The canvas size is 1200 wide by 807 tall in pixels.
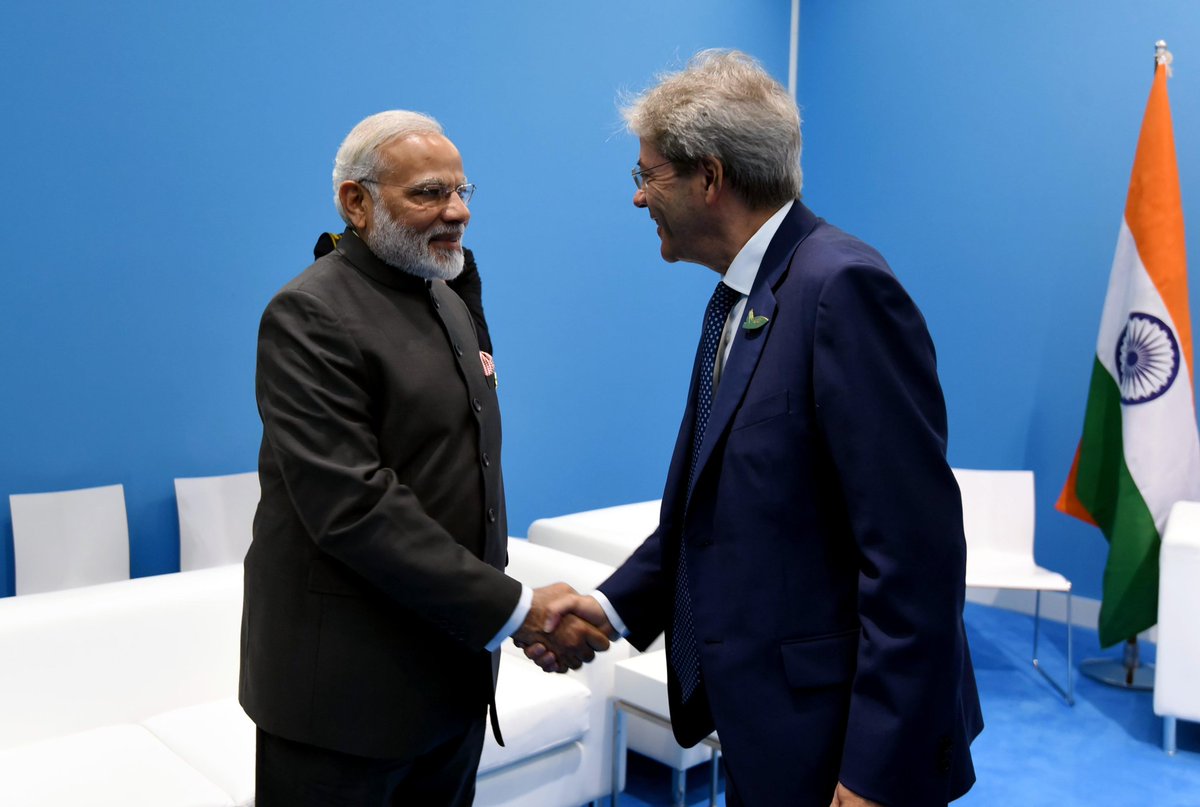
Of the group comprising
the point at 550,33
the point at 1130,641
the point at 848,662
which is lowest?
the point at 1130,641

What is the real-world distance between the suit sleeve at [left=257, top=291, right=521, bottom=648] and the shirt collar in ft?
2.05

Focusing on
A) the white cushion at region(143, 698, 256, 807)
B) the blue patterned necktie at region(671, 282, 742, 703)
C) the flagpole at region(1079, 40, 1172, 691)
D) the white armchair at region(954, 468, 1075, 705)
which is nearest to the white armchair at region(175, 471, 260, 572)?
the white cushion at region(143, 698, 256, 807)

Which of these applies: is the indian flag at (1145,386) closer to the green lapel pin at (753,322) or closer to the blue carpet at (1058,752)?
the blue carpet at (1058,752)

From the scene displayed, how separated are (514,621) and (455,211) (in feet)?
2.45

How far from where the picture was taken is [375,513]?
1.74 metres

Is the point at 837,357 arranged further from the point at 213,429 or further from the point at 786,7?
the point at 786,7

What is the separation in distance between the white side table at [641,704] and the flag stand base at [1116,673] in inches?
86.2

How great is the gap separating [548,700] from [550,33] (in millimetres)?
3036

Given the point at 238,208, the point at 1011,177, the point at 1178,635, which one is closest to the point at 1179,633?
the point at 1178,635

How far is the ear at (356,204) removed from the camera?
2.01 meters

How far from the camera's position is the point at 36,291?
3.41 meters

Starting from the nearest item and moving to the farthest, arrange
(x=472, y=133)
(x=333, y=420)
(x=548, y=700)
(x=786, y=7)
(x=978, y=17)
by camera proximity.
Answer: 1. (x=333, y=420)
2. (x=548, y=700)
3. (x=472, y=133)
4. (x=978, y=17)
5. (x=786, y=7)

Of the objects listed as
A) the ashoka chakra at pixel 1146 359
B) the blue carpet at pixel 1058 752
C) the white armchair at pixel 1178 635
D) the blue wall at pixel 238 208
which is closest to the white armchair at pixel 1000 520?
the blue carpet at pixel 1058 752

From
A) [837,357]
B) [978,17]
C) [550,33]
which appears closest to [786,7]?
[978,17]
